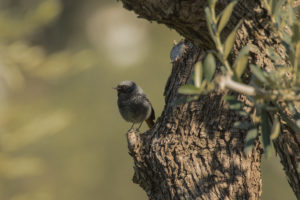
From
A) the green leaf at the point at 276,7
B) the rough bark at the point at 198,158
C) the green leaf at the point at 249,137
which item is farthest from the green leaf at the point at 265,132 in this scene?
the rough bark at the point at 198,158

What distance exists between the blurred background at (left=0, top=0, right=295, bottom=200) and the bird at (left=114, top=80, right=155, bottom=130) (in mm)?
555

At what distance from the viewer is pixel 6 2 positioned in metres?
14.1

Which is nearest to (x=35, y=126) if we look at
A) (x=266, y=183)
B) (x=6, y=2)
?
(x=266, y=183)

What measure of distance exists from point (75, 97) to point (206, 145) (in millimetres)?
9720

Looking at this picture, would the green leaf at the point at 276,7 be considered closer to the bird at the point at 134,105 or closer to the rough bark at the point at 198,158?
the rough bark at the point at 198,158

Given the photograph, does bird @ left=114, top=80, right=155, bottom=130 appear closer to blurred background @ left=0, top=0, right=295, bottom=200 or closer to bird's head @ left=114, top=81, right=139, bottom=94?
bird's head @ left=114, top=81, right=139, bottom=94

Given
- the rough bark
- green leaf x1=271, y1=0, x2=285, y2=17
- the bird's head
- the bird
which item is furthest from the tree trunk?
the bird's head

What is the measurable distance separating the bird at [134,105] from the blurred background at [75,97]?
555 millimetres

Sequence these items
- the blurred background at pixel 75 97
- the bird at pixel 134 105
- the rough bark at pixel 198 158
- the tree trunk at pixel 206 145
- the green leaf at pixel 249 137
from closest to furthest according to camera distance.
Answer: the green leaf at pixel 249 137 < the tree trunk at pixel 206 145 < the rough bark at pixel 198 158 < the blurred background at pixel 75 97 < the bird at pixel 134 105

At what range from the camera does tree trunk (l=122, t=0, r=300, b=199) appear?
2418mm

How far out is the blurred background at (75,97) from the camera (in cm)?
521

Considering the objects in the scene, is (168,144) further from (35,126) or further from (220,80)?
(35,126)

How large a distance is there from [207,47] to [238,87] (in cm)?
99

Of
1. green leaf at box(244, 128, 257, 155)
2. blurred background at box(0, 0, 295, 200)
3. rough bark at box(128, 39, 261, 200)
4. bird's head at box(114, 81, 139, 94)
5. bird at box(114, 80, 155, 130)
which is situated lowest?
green leaf at box(244, 128, 257, 155)
